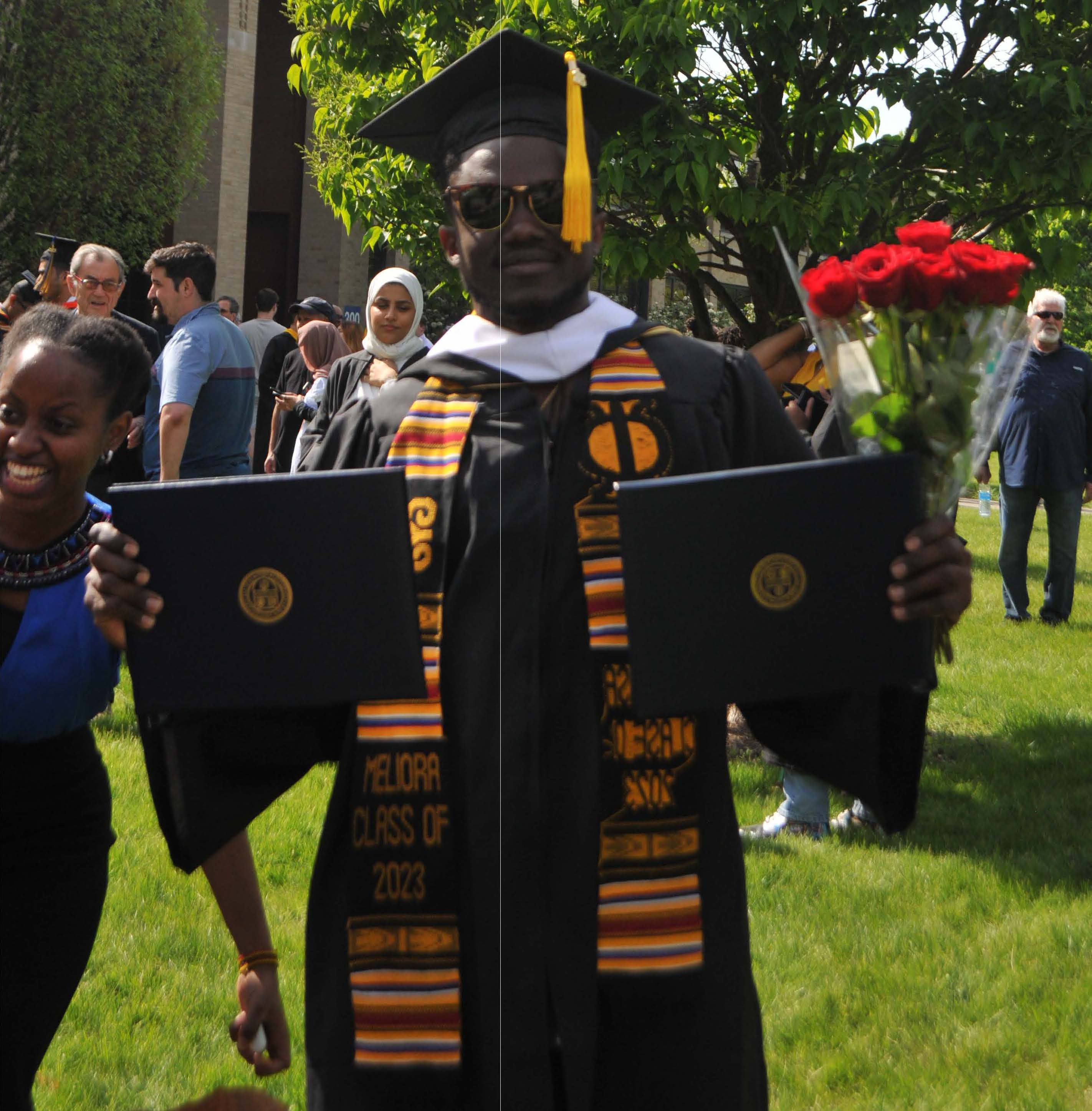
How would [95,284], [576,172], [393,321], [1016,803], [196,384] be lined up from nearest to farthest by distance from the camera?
[576,172] < [1016,803] < [196,384] < [393,321] < [95,284]

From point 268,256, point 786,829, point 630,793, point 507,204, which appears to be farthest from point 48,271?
point 268,256

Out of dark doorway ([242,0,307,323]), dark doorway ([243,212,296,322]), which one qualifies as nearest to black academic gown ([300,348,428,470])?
dark doorway ([242,0,307,323])

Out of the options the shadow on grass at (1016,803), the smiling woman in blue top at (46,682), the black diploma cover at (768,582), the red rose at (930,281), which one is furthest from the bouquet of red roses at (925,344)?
the shadow on grass at (1016,803)

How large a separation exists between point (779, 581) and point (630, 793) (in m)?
0.40

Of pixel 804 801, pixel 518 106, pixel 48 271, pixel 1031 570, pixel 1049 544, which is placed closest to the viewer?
pixel 518 106

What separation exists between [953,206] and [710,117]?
1.20 meters

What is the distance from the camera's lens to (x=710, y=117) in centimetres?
630

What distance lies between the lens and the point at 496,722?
210 cm

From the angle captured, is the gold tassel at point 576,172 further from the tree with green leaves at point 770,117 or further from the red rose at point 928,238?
the tree with green leaves at point 770,117

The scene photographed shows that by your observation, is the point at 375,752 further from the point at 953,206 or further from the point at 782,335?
the point at 953,206

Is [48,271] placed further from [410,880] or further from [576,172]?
[410,880]

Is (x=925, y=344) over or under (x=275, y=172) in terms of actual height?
under

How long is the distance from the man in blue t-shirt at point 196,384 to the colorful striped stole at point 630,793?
4.34 metres

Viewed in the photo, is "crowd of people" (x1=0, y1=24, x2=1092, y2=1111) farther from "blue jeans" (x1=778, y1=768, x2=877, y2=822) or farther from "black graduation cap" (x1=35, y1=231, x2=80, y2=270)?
"black graduation cap" (x1=35, y1=231, x2=80, y2=270)
